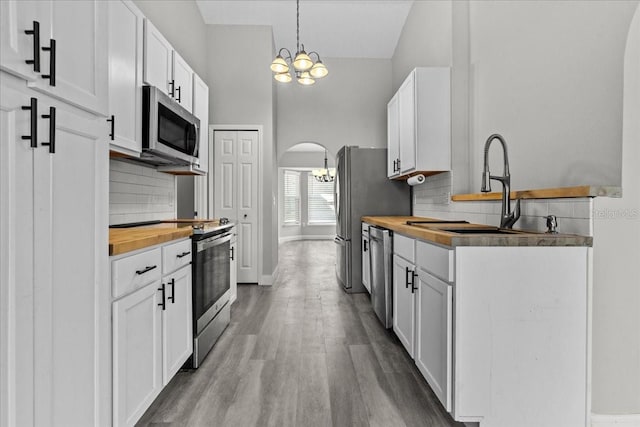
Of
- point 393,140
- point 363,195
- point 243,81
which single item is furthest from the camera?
point 243,81

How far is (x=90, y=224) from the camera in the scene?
1.21 metres

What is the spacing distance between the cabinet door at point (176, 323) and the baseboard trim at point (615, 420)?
204 cm

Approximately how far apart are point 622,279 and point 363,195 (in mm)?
3076

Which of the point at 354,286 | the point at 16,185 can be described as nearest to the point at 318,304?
the point at 354,286

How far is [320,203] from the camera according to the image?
478 inches

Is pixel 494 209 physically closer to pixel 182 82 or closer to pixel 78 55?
pixel 78 55

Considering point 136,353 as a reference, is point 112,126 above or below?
above

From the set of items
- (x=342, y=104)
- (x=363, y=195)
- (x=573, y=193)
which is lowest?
(x=573, y=193)

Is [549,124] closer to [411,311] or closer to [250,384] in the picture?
[411,311]

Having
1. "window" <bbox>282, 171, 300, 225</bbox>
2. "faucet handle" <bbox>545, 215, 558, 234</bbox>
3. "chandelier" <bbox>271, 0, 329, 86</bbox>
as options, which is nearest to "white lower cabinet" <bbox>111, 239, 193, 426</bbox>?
"faucet handle" <bbox>545, 215, 558, 234</bbox>

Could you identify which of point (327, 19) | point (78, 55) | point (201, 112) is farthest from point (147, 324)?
point (327, 19)

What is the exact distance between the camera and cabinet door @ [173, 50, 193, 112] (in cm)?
294

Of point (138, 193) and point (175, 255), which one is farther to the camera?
point (138, 193)

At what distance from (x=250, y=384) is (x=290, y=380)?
9.2 inches
